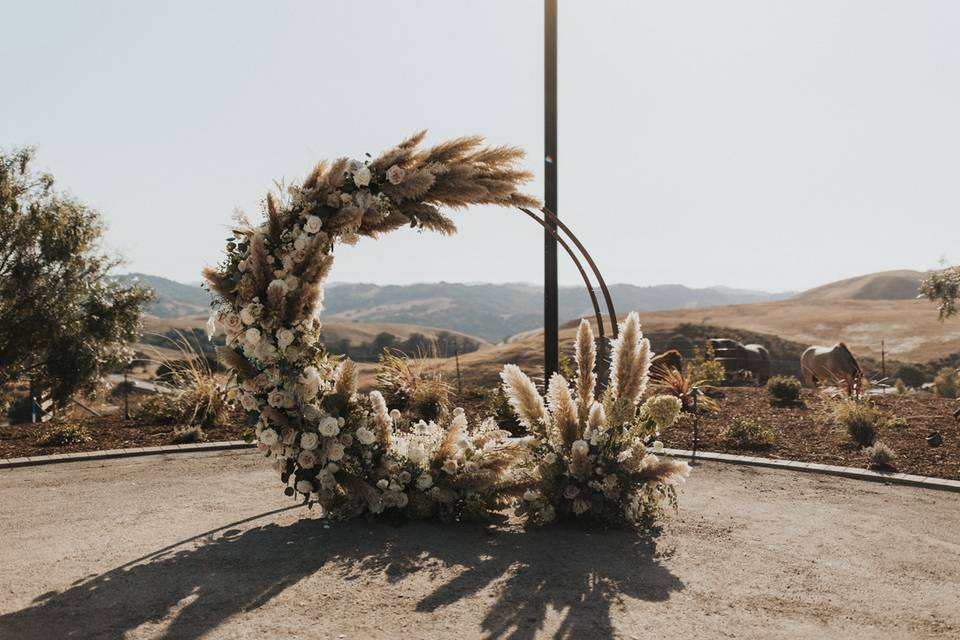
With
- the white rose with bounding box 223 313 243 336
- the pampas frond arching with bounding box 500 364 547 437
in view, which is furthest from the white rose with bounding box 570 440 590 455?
the white rose with bounding box 223 313 243 336

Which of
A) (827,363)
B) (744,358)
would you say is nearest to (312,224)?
(827,363)

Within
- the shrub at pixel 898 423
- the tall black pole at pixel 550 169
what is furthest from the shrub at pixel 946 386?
the tall black pole at pixel 550 169

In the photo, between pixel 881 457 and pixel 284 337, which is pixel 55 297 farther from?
pixel 881 457

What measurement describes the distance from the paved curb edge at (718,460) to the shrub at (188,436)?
9.2 inches

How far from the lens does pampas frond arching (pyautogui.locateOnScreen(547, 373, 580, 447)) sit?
588cm

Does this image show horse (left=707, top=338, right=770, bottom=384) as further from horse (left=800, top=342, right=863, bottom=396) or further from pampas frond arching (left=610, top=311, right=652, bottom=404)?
pampas frond arching (left=610, top=311, right=652, bottom=404)

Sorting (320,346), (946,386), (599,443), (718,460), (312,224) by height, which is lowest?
(946,386)

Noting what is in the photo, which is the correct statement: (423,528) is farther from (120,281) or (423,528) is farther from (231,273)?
(120,281)

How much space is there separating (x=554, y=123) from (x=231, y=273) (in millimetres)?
4558

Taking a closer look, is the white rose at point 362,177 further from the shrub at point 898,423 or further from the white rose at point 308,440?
the shrub at point 898,423

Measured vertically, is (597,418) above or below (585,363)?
below

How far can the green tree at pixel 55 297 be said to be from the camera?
43.7 feet

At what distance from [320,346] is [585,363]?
7.04 feet

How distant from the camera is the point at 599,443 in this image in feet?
19.2
